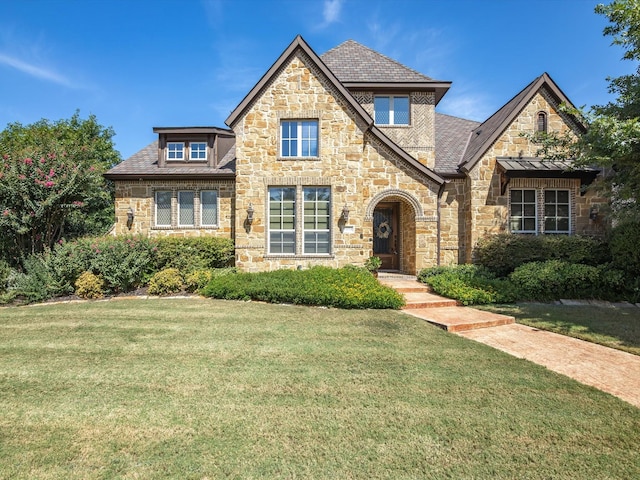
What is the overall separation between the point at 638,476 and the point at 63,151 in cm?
1634

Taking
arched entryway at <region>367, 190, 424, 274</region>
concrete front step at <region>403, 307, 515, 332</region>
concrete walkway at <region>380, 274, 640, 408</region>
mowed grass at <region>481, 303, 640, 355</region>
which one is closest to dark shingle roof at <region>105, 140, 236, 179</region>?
arched entryway at <region>367, 190, 424, 274</region>

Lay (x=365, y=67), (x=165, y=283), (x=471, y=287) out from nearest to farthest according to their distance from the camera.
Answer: (x=471, y=287) → (x=165, y=283) → (x=365, y=67)

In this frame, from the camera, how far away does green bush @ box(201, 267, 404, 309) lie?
359 inches

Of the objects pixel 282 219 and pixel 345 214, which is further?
pixel 282 219

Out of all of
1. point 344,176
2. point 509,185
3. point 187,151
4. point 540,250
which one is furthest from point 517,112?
point 187,151

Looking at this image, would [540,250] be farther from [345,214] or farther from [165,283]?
[165,283]

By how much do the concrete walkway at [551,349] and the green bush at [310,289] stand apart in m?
1.01

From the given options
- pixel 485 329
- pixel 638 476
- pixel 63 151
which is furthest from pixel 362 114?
pixel 638 476

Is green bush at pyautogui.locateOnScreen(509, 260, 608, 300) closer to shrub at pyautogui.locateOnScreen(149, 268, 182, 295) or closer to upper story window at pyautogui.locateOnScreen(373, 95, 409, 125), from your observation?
upper story window at pyautogui.locateOnScreen(373, 95, 409, 125)

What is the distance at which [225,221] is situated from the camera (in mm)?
14648

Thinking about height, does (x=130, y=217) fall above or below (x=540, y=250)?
above

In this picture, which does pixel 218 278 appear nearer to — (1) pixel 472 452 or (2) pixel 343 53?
(1) pixel 472 452

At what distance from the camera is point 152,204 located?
1469 cm

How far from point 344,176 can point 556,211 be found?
9.15m
